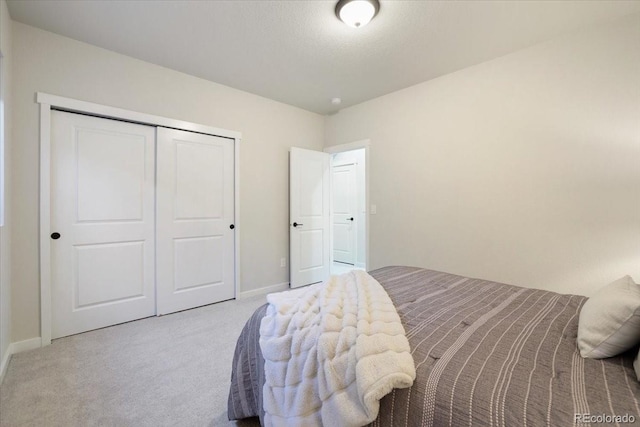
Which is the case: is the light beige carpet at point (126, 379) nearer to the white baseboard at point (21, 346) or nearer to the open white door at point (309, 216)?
the white baseboard at point (21, 346)

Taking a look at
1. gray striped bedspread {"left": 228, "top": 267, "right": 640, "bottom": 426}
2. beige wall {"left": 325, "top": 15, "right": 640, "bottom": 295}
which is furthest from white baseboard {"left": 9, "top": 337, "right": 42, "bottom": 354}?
beige wall {"left": 325, "top": 15, "right": 640, "bottom": 295}

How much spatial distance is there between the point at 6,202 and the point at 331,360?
263 cm

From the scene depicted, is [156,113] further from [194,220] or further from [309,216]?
Result: [309,216]

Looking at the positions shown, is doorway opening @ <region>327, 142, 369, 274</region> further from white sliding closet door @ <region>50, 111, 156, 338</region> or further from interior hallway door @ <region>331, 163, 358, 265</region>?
white sliding closet door @ <region>50, 111, 156, 338</region>

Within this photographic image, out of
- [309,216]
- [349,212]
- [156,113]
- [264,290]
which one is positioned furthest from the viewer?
A: [349,212]

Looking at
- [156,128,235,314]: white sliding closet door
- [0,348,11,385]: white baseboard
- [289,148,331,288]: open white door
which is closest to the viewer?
[0,348,11,385]: white baseboard

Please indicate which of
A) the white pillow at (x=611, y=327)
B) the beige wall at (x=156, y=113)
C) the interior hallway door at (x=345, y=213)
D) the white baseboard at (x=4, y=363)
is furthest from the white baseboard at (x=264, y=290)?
the white pillow at (x=611, y=327)

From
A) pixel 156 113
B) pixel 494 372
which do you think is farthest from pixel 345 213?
pixel 494 372

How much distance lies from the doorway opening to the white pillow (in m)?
4.28

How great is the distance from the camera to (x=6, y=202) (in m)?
2.02

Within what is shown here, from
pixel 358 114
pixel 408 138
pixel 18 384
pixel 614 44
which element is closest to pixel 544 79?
pixel 614 44

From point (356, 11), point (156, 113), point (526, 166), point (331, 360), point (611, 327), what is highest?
point (356, 11)

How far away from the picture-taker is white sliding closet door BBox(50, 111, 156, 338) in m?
2.38

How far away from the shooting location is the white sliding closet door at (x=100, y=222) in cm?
238
